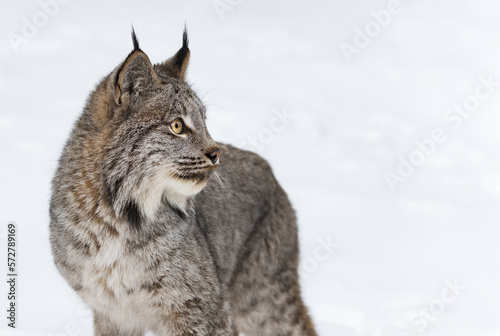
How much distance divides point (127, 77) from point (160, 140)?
541mm

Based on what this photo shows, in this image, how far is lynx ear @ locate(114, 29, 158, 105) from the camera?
5.11 m

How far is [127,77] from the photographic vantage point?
518cm

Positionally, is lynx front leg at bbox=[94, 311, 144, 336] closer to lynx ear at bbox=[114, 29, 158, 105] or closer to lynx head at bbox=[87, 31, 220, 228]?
lynx head at bbox=[87, 31, 220, 228]

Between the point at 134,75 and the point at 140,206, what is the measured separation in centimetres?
102

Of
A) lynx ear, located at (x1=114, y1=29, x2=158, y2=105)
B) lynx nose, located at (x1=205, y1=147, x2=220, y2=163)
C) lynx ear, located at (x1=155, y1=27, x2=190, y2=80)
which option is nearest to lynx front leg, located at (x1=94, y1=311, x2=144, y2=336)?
lynx nose, located at (x1=205, y1=147, x2=220, y2=163)

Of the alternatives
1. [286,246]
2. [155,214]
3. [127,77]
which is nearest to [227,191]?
[286,246]

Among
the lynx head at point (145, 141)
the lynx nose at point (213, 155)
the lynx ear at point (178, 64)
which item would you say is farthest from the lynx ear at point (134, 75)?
the lynx nose at point (213, 155)

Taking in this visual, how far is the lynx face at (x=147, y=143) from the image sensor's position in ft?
16.9

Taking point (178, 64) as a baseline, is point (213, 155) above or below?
below

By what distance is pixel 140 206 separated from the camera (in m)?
5.36

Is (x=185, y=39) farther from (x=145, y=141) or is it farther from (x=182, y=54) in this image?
(x=145, y=141)

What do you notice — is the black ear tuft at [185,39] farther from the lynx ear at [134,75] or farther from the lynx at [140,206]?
the lynx ear at [134,75]

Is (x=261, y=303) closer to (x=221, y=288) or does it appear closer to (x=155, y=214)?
(x=221, y=288)

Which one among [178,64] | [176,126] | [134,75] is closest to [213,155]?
[176,126]
